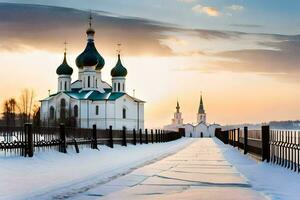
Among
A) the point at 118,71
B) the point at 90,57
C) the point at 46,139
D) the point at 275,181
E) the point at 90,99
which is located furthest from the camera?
the point at 118,71

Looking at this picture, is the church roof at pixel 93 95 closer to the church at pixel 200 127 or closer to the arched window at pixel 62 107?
the arched window at pixel 62 107

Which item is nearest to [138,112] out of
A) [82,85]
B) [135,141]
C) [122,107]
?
[122,107]

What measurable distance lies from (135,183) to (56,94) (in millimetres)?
93358

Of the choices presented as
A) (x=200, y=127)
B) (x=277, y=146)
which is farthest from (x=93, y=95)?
(x=277, y=146)

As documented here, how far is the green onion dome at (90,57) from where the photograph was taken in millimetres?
101731

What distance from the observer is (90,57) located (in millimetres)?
101500

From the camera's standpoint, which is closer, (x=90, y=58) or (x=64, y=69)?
(x=90, y=58)

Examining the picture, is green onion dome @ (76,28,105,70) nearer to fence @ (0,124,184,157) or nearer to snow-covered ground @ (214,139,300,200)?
fence @ (0,124,184,157)

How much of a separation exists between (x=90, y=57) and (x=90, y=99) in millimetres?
8195

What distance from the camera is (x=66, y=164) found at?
65.9 ft

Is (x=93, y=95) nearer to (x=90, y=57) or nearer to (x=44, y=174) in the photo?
(x=90, y=57)

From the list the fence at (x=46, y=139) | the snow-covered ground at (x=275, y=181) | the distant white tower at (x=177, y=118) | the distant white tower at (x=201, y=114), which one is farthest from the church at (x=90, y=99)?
the snow-covered ground at (x=275, y=181)

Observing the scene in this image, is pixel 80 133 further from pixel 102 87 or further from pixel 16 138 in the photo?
pixel 102 87

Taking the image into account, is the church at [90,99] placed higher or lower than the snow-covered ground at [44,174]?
higher
